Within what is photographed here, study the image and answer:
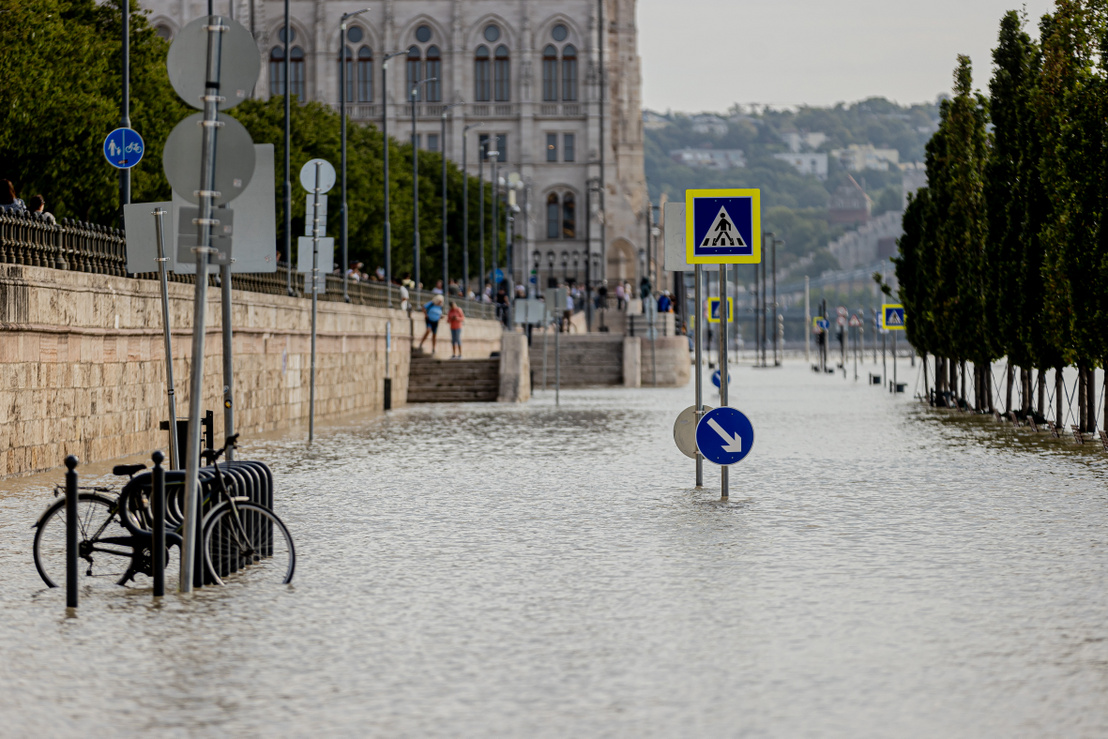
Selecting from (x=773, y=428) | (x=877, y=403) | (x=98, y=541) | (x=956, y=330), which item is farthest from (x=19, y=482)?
(x=877, y=403)

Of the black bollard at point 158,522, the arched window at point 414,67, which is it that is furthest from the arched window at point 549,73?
the black bollard at point 158,522

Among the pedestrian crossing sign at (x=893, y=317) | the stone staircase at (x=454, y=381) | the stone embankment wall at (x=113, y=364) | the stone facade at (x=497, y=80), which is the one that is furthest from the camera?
the stone facade at (x=497, y=80)

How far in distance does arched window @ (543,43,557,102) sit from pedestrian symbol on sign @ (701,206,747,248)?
110 metres

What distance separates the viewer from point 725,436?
16.1 meters

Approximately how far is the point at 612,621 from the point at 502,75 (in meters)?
118

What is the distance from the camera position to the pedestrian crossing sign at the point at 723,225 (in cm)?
1625

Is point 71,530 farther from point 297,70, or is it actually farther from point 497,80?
point 297,70

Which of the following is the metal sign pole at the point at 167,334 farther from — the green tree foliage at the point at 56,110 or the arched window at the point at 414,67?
the arched window at the point at 414,67

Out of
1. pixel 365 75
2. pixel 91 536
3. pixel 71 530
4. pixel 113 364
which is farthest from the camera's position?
pixel 365 75

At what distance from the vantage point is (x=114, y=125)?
3872 centimetres

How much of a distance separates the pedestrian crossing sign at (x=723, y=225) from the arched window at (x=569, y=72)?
361 feet

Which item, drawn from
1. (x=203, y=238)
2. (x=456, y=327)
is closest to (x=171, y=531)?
(x=203, y=238)

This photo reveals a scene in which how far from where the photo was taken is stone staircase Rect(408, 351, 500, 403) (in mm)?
46125

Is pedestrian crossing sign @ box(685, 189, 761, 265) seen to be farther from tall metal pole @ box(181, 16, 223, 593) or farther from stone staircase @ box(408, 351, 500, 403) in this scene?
stone staircase @ box(408, 351, 500, 403)
